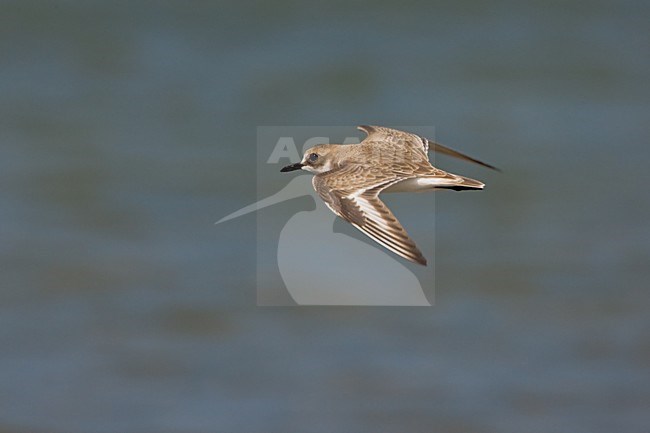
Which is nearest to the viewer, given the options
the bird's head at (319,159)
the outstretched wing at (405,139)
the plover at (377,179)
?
the plover at (377,179)

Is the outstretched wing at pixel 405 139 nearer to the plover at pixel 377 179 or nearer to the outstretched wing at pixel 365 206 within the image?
the plover at pixel 377 179

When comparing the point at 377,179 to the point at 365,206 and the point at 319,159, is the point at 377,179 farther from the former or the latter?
the point at 319,159

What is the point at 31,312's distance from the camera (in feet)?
25.8

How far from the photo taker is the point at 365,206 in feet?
15.0

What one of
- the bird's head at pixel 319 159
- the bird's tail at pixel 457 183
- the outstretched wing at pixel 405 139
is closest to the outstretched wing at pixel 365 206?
the bird's tail at pixel 457 183

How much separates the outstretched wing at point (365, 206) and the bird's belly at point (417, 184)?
6cm

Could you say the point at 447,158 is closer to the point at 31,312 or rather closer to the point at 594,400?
the point at 594,400

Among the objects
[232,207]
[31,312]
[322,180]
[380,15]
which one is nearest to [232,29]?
[380,15]

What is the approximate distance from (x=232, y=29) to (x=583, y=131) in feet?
11.2

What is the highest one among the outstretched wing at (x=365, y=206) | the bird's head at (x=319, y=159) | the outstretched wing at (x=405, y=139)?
the outstretched wing at (x=405, y=139)

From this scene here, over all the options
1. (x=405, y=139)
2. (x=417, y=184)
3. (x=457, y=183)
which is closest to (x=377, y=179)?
(x=417, y=184)

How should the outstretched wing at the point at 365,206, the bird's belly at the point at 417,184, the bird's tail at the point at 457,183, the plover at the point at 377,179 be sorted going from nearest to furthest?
the outstretched wing at the point at 365,206
the plover at the point at 377,179
the bird's tail at the point at 457,183
the bird's belly at the point at 417,184

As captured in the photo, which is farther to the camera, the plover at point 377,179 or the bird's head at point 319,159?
the bird's head at point 319,159

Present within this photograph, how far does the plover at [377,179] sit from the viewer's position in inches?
171
